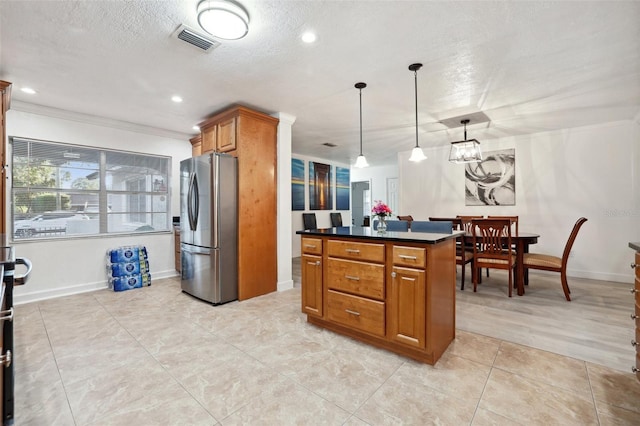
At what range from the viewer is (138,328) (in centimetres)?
Answer: 280

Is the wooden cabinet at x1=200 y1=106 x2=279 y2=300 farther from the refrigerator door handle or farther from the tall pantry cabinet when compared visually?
the refrigerator door handle

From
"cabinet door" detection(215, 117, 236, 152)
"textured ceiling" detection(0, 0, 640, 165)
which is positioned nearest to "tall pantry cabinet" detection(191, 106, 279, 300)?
"cabinet door" detection(215, 117, 236, 152)

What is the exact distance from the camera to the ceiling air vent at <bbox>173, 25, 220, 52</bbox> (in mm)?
2139

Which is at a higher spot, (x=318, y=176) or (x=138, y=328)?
(x=318, y=176)

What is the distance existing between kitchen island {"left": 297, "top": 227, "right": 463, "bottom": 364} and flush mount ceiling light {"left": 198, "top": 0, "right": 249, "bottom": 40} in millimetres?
1700

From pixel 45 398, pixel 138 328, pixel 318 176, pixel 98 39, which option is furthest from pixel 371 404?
pixel 318 176

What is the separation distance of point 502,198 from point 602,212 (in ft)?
4.45

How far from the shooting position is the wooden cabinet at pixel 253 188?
3.65m

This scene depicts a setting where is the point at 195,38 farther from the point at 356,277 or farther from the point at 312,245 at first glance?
the point at 356,277

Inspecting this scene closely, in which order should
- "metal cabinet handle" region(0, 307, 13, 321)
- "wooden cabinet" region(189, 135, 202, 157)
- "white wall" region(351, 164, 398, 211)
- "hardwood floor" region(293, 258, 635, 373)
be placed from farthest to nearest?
"white wall" region(351, 164, 398, 211) < "wooden cabinet" region(189, 135, 202, 157) < "hardwood floor" region(293, 258, 635, 373) < "metal cabinet handle" region(0, 307, 13, 321)

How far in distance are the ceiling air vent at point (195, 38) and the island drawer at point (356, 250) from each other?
189cm

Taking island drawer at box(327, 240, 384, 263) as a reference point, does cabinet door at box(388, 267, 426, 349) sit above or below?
below

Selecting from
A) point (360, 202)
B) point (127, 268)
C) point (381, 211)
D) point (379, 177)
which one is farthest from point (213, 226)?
point (360, 202)

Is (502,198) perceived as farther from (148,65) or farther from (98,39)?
(98,39)
